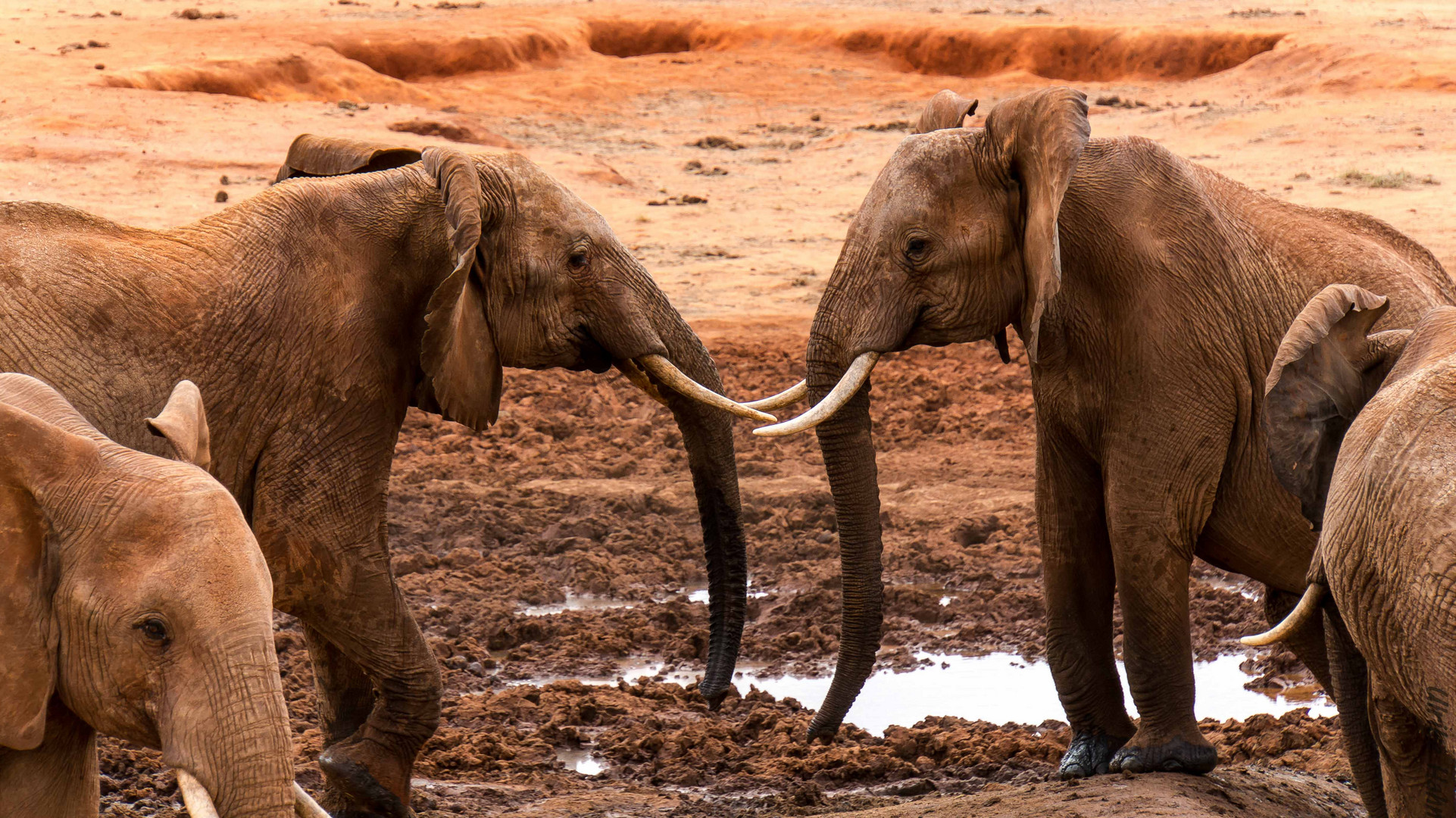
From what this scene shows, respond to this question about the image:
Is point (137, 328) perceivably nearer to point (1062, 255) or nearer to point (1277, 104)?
point (1062, 255)

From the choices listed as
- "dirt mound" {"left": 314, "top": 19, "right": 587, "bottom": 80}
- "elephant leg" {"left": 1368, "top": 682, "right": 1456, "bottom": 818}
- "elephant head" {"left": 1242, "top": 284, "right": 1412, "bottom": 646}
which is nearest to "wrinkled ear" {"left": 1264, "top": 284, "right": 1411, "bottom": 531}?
"elephant head" {"left": 1242, "top": 284, "right": 1412, "bottom": 646}

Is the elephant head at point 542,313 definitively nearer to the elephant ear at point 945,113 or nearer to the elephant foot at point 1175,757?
the elephant ear at point 945,113

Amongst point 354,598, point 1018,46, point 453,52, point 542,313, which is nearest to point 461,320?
point 542,313

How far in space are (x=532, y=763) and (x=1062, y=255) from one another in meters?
2.57

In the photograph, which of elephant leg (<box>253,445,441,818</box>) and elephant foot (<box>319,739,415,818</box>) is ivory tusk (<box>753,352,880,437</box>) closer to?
elephant leg (<box>253,445,441,818</box>)

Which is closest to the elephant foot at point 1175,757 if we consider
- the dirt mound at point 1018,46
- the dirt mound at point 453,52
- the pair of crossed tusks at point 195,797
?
the pair of crossed tusks at point 195,797

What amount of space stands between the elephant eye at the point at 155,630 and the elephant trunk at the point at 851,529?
8.19 ft

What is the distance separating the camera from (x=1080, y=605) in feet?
18.1

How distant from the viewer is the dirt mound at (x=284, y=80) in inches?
703

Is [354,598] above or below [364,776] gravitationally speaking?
above

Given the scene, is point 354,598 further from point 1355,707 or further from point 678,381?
point 1355,707

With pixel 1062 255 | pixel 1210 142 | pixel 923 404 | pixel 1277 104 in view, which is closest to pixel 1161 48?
pixel 1277 104

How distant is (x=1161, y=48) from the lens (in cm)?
2347

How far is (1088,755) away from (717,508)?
4.72 feet
